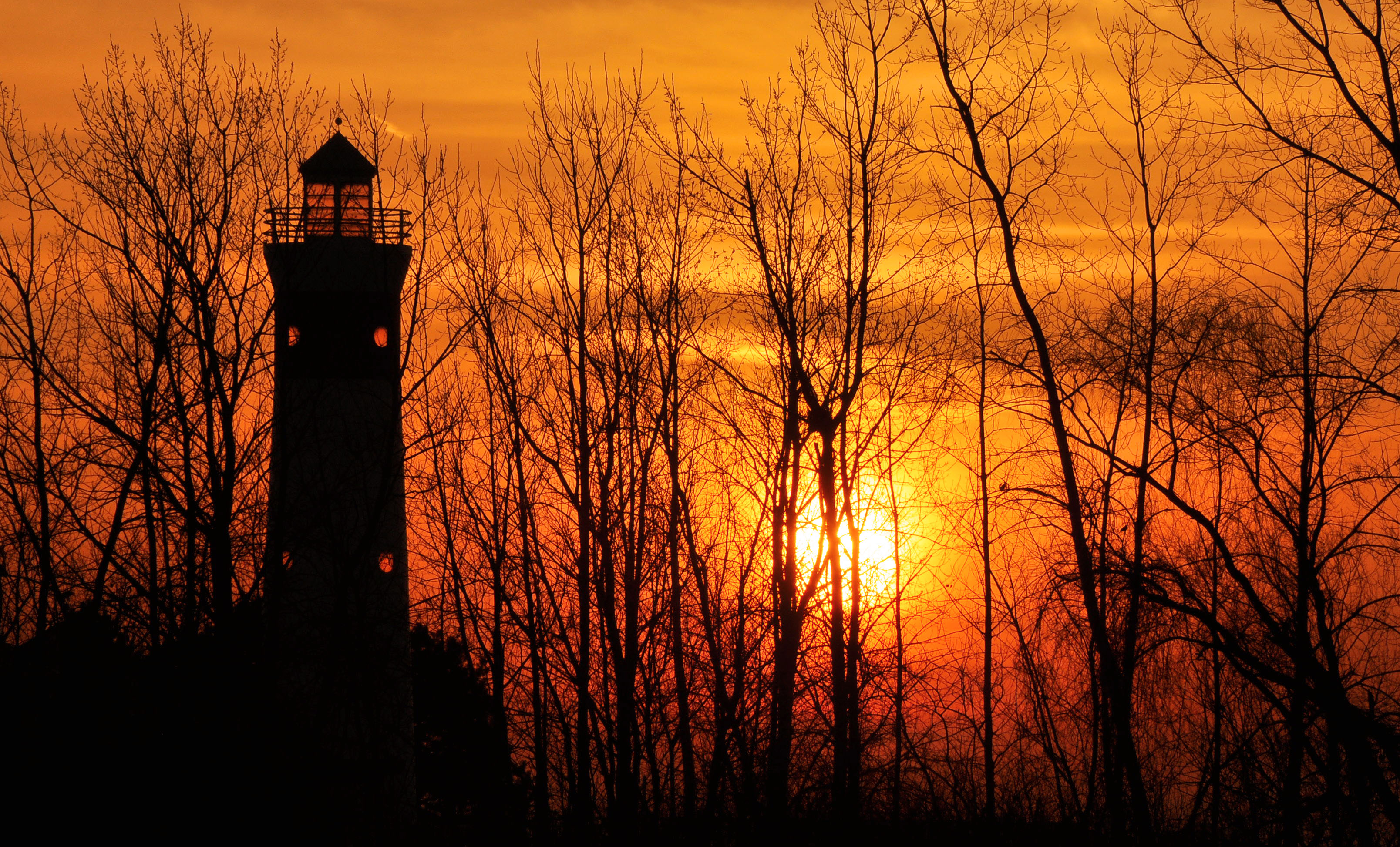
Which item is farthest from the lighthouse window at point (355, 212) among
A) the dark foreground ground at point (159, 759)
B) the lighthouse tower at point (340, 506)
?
the dark foreground ground at point (159, 759)

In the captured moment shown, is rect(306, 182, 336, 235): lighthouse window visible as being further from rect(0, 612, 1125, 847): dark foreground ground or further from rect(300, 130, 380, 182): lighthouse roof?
rect(0, 612, 1125, 847): dark foreground ground

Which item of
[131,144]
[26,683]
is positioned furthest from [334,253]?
[26,683]

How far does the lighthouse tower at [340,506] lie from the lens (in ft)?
35.2

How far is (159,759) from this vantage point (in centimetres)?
925

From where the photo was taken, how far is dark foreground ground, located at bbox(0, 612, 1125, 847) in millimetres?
8969

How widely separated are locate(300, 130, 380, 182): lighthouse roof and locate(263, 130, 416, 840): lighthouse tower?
0.02 m

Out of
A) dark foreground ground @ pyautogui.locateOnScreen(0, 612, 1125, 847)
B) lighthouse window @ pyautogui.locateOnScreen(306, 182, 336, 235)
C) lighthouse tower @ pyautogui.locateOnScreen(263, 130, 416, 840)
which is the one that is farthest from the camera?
lighthouse window @ pyautogui.locateOnScreen(306, 182, 336, 235)

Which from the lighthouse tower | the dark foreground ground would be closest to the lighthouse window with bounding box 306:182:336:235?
the lighthouse tower

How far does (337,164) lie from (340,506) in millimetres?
6698

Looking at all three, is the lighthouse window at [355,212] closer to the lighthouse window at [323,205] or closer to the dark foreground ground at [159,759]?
the lighthouse window at [323,205]

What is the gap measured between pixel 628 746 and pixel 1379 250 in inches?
369

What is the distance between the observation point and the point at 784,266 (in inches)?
543

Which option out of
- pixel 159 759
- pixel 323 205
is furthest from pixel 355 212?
pixel 159 759

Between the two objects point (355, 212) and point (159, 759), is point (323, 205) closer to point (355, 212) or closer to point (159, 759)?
point (355, 212)
